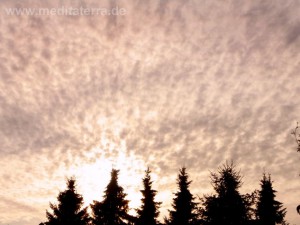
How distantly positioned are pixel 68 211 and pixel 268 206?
25.6m

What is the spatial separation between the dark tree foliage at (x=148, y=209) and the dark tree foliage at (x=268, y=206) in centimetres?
1400

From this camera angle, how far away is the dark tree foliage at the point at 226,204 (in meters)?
24.3

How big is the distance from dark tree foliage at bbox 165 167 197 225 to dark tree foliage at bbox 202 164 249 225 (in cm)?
360

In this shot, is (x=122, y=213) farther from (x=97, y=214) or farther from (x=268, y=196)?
(x=268, y=196)

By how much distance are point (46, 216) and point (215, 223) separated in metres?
17.7

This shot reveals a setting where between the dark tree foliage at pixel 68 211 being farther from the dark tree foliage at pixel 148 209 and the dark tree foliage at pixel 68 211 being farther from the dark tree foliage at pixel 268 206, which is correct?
the dark tree foliage at pixel 268 206

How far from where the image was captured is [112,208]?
30.5m

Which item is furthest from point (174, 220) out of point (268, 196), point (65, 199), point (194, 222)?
point (268, 196)

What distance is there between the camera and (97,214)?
100ft

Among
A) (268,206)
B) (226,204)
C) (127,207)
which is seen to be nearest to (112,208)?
(127,207)

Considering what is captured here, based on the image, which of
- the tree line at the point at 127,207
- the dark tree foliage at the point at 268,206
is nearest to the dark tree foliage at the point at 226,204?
the tree line at the point at 127,207

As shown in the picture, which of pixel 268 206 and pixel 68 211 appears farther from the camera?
pixel 268 206

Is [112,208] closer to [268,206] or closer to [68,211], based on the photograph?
[68,211]

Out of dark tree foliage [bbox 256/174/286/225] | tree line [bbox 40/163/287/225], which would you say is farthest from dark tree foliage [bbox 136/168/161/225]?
dark tree foliage [bbox 256/174/286/225]
